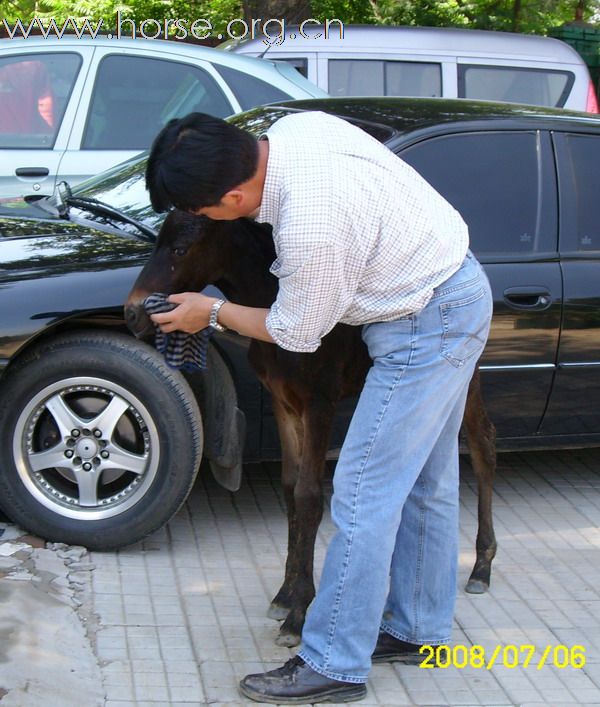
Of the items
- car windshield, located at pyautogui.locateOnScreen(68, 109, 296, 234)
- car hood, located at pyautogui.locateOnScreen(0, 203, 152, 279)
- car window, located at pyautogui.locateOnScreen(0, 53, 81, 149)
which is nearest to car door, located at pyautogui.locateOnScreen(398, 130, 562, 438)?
car windshield, located at pyautogui.locateOnScreen(68, 109, 296, 234)

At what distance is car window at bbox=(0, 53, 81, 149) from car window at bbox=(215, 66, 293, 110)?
3.35 ft

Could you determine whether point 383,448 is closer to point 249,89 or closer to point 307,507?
point 307,507

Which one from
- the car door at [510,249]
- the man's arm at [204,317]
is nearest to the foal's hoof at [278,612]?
the man's arm at [204,317]

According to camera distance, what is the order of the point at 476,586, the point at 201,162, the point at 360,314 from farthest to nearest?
the point at 476,586, the point at 360,314, the point at 201,162

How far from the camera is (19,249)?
480cm

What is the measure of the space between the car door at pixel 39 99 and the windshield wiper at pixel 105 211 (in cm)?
241

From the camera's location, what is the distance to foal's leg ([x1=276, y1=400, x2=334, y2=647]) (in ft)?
12.9

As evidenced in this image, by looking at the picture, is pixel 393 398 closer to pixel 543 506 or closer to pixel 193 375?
pixel 193 375

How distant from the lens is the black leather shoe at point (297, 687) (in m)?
3.61

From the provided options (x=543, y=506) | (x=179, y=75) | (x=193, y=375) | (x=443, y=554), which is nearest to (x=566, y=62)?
(x=179, y=75)

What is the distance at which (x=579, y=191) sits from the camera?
5.32 meters

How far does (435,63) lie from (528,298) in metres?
6.75

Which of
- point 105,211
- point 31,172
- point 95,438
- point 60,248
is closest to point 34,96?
point 31,172
